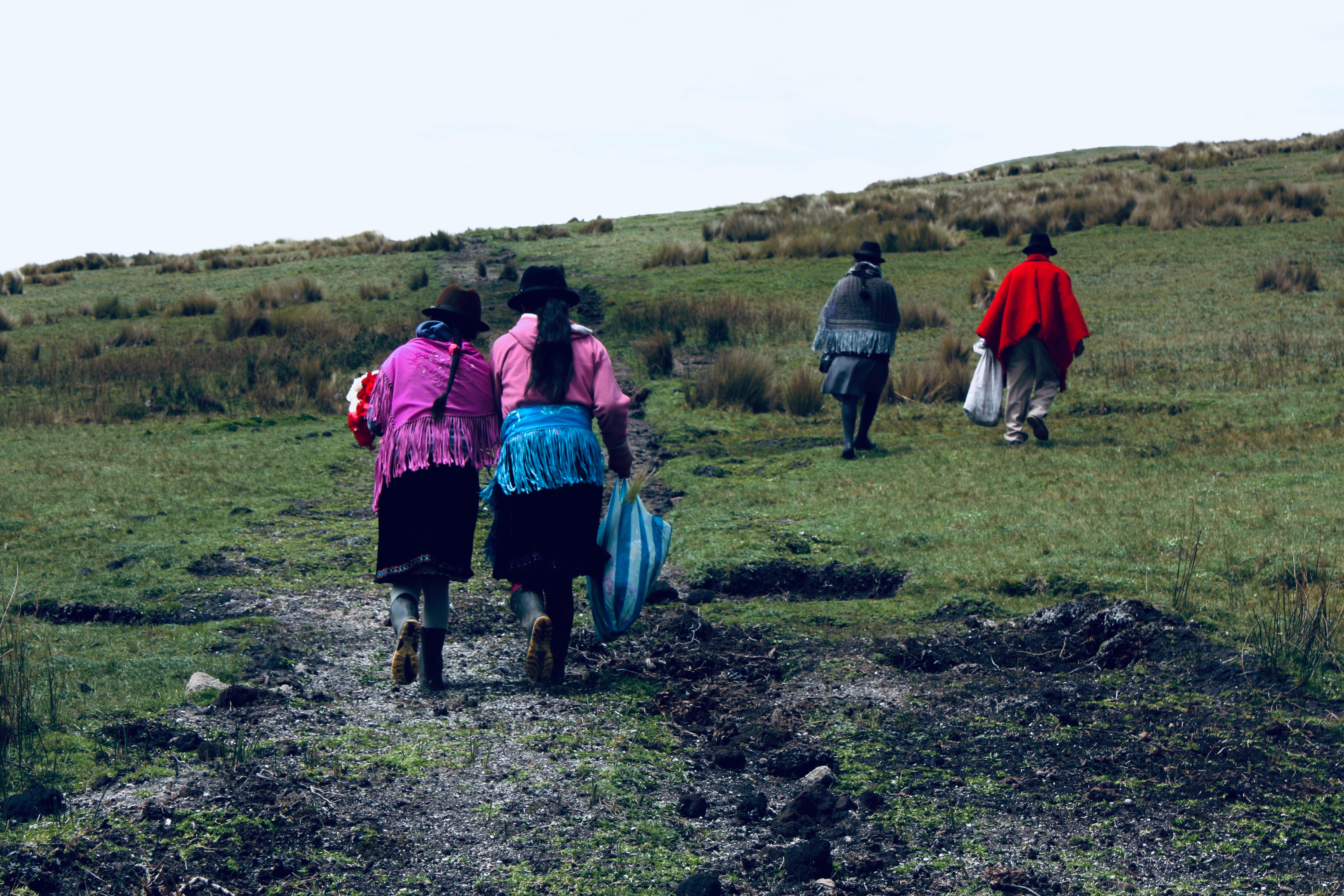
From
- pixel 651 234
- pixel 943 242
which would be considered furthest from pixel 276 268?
pixel 943 242

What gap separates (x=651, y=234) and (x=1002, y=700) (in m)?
26.1

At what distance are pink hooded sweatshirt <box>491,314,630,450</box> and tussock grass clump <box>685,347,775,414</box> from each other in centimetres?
795

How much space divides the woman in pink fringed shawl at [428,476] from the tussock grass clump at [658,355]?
9.92 metres

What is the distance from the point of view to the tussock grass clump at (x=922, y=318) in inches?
663

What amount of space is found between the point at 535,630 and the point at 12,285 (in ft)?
92.5

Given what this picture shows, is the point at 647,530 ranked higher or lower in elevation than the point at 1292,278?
lower

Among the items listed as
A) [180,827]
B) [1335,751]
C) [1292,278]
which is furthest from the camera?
[1292,278]

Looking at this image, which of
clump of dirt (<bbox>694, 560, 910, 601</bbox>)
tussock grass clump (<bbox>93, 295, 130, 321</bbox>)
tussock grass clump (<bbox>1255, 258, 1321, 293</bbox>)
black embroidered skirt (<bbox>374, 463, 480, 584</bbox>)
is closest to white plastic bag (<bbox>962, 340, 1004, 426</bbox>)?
clump of dirt (<bbox>694, 560, 910, 601</bbox>)

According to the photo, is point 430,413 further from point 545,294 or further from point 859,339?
point 859,339

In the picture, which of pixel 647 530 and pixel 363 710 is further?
pixel 647 530

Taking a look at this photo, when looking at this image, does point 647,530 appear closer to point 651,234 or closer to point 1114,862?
point 1114,862

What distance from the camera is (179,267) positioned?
102ft

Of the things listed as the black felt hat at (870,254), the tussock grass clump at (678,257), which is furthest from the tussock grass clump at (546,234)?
the black felt hat at (870,254)

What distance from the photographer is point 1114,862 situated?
3535 millimetres
